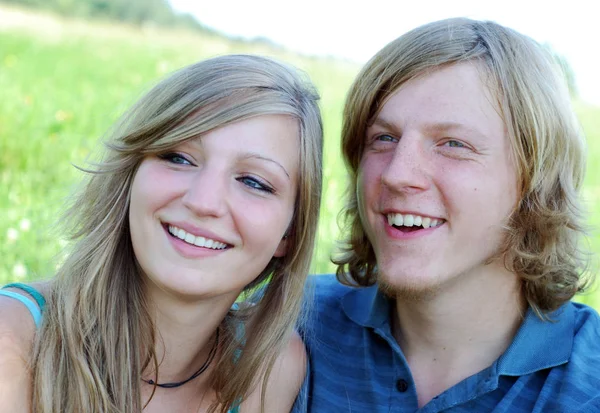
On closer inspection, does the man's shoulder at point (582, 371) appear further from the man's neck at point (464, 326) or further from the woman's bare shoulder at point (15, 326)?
the woman's bare shoulder at point (15, 326)

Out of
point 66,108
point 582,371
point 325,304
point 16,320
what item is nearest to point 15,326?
point 16,320

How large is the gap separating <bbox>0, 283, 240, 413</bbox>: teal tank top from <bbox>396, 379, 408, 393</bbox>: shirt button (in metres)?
1.29

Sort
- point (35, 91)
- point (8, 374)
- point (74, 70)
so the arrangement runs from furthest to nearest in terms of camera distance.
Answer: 1. point (74, 70)
2. point (35, 91)
3. point (8, 374)

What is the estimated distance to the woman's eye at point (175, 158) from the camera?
250 cm

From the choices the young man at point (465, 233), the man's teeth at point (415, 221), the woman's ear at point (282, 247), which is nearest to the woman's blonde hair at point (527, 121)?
the young man at point (465, 233)

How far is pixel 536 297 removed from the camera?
2842mm

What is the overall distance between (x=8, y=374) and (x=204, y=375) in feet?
2.61

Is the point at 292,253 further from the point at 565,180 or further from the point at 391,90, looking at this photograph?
the point at 565,180

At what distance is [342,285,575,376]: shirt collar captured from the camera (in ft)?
8.51

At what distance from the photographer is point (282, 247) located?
9.30ft

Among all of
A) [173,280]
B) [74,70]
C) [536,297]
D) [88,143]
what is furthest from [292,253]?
[74,70]

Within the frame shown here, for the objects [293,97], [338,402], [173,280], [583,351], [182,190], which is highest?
[293,97]

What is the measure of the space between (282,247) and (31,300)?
0.91 m

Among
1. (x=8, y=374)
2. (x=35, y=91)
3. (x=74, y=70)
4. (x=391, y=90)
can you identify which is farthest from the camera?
(x=74, y=70)
